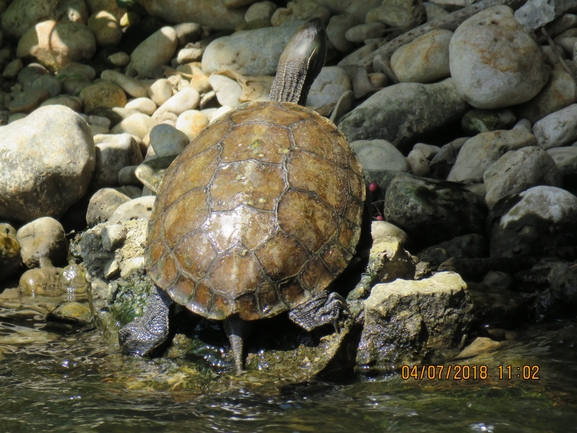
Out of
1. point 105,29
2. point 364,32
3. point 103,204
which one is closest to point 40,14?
point 105,29

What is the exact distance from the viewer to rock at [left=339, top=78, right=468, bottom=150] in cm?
698

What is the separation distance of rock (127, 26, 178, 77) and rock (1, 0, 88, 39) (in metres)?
1.28

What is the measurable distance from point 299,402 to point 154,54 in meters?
7.20

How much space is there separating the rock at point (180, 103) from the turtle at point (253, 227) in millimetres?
4173

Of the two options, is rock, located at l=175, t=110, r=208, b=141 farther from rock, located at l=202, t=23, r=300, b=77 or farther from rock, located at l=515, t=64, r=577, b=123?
rock, located at l=515, t=64, r=577, b=123

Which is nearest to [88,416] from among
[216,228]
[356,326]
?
[216,228]

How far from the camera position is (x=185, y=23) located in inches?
391

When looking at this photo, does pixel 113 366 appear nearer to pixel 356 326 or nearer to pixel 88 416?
pixel 88 416

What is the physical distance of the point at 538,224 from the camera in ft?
16.9

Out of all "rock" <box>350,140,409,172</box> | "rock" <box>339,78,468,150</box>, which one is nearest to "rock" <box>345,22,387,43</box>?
"rock" <box>339,78,468,150</box>

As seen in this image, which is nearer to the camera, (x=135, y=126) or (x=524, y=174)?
(x=524, y=174)

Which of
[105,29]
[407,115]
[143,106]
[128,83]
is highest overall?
[105,29]

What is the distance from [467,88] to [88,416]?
5.07 meters
